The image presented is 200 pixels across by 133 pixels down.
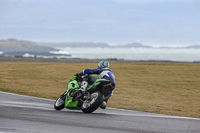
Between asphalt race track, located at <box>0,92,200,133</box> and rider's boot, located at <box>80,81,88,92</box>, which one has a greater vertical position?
rider's boot, located at <box>80,81,88,92</box>

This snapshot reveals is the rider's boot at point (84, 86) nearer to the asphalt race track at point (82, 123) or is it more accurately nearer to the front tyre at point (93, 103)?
the front tyre at point (93, 103)

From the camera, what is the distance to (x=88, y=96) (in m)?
10.1

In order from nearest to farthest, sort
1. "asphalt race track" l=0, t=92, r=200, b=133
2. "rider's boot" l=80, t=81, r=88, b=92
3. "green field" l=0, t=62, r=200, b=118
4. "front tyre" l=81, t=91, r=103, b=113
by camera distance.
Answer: "asphalt race track" l=0, t=92, r=200, b=133, "front tyre" l=81, t=91, r=103, b=113, "rider's boot" l=80, t=81, r=88, b=92, "green field" l=0, t=62, r=200, b=118

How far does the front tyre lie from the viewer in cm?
996

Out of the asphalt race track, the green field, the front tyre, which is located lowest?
the green field

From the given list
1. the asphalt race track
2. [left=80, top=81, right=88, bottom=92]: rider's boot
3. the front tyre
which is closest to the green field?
[left=80, top=81, right=88, bottom=92]: rider's boot

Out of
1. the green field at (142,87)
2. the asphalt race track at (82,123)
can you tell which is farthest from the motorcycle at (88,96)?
the green field at (142,87)

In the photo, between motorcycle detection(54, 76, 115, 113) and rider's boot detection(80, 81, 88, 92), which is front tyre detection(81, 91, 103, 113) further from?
rider's boot detection(80, 81, 88, 92)

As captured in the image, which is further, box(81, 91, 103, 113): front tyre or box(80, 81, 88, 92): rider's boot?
box(80, 81, 88, 92): rider's boot

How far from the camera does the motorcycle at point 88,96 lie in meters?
10.0

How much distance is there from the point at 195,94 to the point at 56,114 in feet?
44.1

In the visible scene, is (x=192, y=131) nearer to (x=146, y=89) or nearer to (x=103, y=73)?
(x=103, y=73)

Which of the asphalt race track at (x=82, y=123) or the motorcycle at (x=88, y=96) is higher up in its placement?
the motorcycle at (x=88, y=96)

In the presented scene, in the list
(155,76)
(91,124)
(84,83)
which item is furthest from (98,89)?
(155,76)
